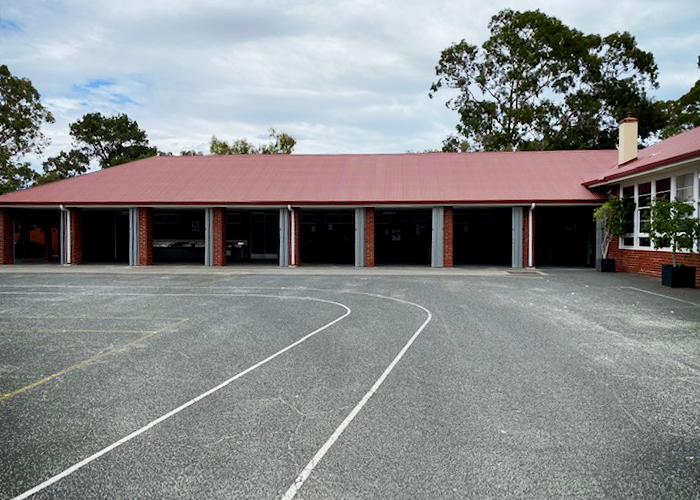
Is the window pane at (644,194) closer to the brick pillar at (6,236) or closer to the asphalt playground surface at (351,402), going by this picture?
the asphalt playground surface at (351,402)

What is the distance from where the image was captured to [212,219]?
983 inches

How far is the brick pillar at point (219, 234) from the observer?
24.9m

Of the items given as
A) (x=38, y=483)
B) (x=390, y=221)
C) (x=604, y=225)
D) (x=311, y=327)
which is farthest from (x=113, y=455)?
(x=390, y=221)

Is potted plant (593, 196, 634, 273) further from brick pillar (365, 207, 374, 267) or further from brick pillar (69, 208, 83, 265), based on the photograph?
brick pillar (69, 208, 83, 265)

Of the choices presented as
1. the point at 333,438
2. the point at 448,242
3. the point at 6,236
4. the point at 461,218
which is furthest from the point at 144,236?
the point at 333,438

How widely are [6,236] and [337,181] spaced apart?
15.9 meters

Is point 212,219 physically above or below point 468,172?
below

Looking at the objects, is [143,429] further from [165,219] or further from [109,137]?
[109,137]

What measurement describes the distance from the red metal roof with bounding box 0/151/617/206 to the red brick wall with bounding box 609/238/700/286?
2.64 meters

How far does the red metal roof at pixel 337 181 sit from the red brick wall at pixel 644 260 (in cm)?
264

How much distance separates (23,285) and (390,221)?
1776cm

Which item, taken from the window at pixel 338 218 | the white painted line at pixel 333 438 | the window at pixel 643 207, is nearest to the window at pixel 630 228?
the window at pixel 643 207

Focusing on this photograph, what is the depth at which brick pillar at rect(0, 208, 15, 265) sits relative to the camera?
25.7 metres

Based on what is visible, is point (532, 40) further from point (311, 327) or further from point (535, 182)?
point (311, 327)
